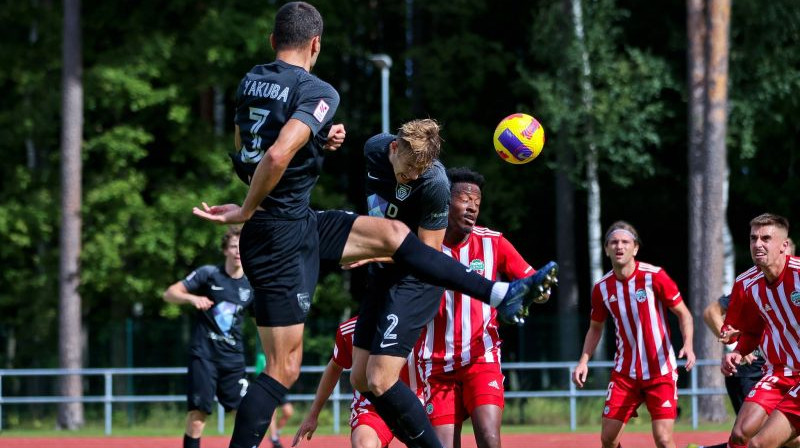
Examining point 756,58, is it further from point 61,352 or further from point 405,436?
point 405,436

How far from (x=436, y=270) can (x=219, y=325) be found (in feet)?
18.6

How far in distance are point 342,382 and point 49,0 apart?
11.1m

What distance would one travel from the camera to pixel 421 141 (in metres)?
7.05

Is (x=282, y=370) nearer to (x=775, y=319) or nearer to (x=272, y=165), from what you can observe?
(x=272, y=165)

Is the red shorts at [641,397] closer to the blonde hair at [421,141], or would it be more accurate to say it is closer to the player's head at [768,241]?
the player's head at [768,241]

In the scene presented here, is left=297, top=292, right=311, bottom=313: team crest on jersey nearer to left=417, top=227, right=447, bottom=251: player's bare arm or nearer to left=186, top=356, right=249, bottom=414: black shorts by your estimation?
left=417, top=227, right=447, bottom=251: player's bare arm

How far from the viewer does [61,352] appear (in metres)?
23.8

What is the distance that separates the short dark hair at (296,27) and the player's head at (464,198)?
194 centimetres

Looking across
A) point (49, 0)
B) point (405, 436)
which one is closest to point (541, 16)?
point (49, 0)

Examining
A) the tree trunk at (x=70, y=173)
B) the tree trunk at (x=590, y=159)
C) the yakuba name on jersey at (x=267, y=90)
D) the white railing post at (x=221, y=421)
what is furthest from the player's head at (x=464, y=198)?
the tree trunk at (x=70, y=173)

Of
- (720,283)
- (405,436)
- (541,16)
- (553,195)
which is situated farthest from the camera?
(553,195)

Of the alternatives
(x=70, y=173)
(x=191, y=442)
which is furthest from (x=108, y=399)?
(x=191, y=442)

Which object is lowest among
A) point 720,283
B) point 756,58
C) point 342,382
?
point 342,382

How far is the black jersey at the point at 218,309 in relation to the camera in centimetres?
1189
